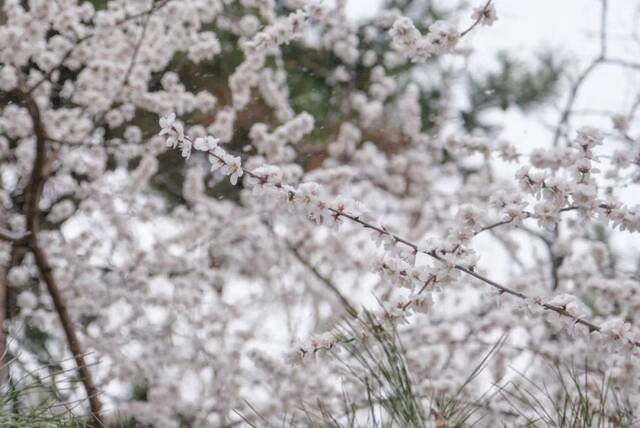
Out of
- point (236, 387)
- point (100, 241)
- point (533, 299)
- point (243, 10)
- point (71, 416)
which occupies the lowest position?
point (71, 416)

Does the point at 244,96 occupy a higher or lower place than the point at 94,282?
higher

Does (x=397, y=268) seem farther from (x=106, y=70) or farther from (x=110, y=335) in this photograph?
(x=110, y=335)

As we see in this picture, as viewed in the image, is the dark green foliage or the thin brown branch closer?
the thin brown branch

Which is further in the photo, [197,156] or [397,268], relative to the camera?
[197,156]

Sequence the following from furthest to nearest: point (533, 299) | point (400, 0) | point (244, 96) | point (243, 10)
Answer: point (400, 0) → point (243, 10) → point (244, 96) → point (533, 299)

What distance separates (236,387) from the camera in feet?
13.1

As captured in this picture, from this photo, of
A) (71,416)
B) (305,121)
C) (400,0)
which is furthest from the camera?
(400,0)

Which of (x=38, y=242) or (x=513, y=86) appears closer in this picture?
(x=38, y=242)

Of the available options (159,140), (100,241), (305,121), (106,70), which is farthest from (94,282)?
(305,121)

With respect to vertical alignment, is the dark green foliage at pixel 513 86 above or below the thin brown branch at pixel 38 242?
above

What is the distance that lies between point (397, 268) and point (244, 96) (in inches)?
106

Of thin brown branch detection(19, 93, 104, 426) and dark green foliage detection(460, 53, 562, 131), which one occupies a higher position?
dark green foliage detection(460, 53, 562, 131)

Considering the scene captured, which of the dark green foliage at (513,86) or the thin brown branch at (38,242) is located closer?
the thin brown branch at (38,242)

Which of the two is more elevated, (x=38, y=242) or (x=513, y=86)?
(x=513, y=86)
